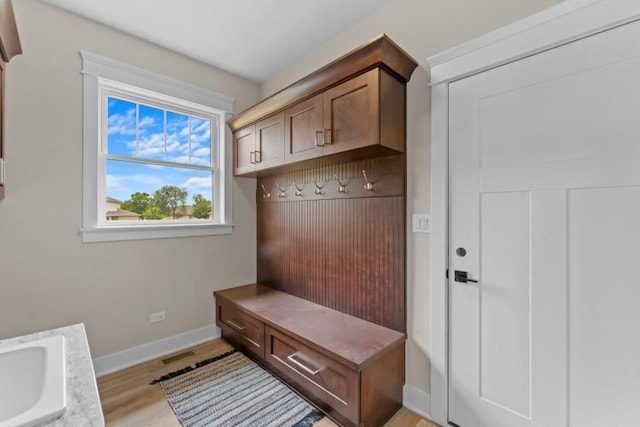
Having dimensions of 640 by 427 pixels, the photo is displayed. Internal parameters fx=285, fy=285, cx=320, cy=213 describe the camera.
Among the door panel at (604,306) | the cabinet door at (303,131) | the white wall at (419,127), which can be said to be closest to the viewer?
the door panel at (604,306)

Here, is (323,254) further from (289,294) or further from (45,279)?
(45,279)

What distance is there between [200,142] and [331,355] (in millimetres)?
2321

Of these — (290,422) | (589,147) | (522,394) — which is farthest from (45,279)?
(589,147)

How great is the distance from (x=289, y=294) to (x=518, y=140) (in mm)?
2128

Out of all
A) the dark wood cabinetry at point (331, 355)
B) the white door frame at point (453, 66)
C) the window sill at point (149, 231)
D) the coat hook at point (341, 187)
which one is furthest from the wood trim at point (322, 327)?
the coat hook at point (341, 187)

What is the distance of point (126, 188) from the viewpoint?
2414 mm

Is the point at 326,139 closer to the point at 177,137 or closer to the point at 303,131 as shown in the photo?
the point at 303,131

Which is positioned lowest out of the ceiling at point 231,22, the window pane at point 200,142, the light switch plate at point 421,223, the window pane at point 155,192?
the light switch plate at point 421,223

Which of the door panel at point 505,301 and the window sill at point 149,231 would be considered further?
the window sill at point 149,231

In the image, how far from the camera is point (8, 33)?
63.2 inches

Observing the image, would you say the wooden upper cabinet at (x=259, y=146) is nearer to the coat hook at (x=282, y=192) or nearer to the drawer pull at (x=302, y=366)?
the coat hook at (x=282, y=192)

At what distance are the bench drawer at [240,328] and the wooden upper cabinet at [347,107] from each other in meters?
1.30

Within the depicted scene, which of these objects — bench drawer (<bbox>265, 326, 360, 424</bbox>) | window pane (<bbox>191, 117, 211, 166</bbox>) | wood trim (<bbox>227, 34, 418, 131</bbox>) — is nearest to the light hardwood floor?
bench drawer (<bbox>265, 326, 360, 424</bbox>)

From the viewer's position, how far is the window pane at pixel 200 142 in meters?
2.80
